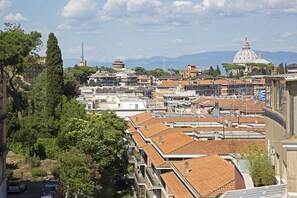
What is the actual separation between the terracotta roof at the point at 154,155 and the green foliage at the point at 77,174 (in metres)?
4.62

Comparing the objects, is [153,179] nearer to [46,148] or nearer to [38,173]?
[38,173]

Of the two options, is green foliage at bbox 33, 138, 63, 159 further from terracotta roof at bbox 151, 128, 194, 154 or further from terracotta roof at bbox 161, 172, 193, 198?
terracotta roof at bbox 161, 172, 193, 198

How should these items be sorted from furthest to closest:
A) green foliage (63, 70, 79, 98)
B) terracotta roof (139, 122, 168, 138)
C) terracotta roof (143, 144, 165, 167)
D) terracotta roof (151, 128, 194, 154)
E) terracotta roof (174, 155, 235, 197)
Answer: green foliage (63, 70, 79, 98), terracotta roof (139, 122, 168, 138), terracotta roof (151, 128, 194, 154), terracotta roof (143, 144, 165, 167), terracotta roof (174, 155, 235, 197)

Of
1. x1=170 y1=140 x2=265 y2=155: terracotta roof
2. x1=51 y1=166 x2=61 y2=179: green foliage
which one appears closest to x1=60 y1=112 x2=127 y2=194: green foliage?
x1=51 y1=166 x2=61 y2=179: green foliage

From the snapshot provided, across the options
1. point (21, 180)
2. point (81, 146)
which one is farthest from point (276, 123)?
point (21, 180)

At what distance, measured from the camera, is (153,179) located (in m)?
37.3

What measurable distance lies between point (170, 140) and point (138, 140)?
38.8ft

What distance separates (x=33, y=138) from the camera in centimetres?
4788

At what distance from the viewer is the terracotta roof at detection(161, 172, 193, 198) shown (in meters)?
26.9

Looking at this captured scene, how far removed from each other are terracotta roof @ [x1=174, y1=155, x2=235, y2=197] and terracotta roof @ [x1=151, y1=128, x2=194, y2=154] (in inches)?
192

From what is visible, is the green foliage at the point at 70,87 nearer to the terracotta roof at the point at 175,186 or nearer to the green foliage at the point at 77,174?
the green foliage at the point at 77,174

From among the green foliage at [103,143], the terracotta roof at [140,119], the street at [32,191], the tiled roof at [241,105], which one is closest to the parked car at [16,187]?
the street at [32,191]

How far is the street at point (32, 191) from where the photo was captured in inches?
1421

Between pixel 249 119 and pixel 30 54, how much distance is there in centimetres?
2033
